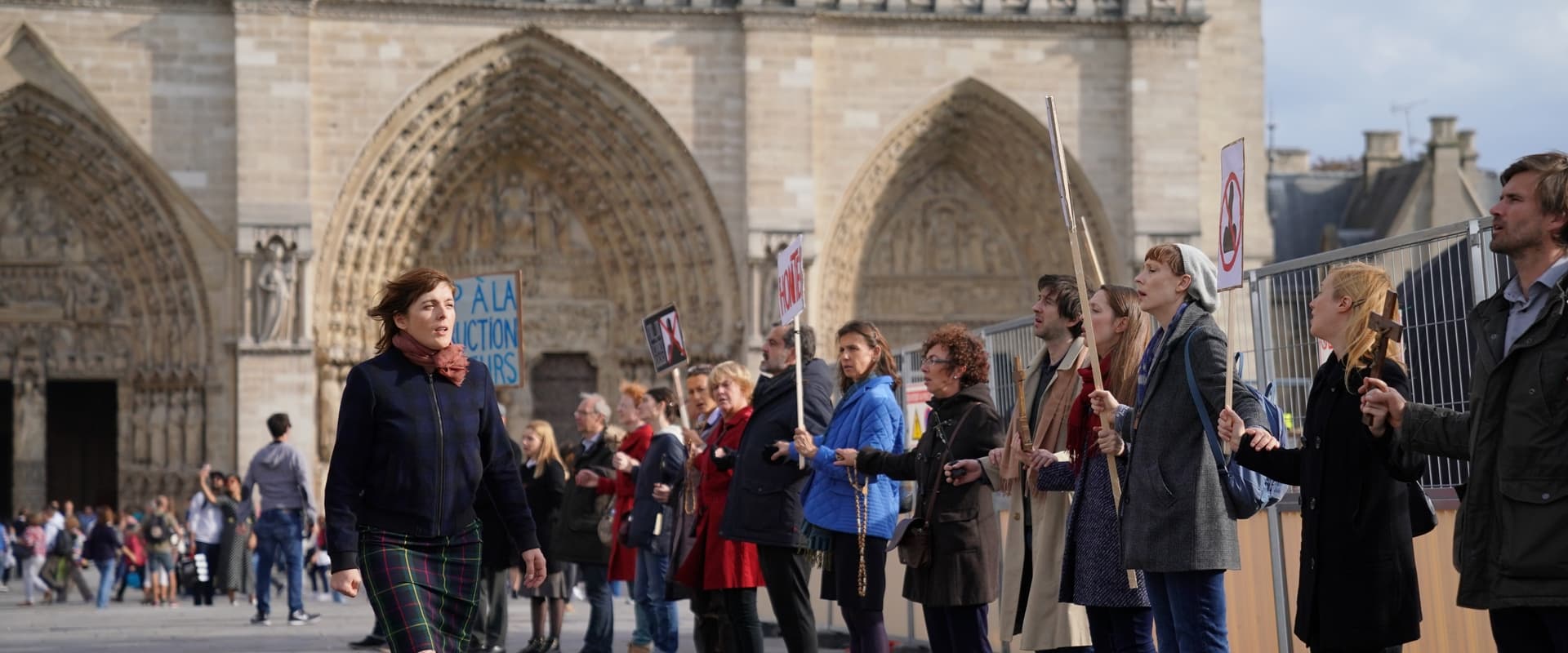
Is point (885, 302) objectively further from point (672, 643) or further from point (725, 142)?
point (672, 643)

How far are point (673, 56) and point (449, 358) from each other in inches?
695

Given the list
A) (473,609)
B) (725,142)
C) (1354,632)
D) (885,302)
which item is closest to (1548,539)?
(1354,632)

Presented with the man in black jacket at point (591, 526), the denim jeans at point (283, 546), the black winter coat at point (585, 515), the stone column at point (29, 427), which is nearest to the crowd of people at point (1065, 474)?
the man in black jacket at point (591, 526)

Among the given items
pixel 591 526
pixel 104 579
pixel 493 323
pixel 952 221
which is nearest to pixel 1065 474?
pixel 591 526

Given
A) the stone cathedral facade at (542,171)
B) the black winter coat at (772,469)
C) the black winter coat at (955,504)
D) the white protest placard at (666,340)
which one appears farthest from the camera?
the stone cathedral facade at (542,171)

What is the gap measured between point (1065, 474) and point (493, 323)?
5.58m

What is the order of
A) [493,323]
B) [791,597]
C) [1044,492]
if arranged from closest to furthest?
[1044,492] → [791,597] → [493,323]

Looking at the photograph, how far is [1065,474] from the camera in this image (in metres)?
6.13

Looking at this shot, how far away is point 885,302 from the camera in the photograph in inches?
972

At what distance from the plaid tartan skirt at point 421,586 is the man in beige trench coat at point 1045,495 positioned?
1.82m

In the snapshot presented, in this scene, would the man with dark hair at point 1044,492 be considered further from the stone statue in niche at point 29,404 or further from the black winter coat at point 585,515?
the stone statue in niche at point 29,404

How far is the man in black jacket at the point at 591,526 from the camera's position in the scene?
33.3 ft

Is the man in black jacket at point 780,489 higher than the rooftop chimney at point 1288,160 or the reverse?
the reverse

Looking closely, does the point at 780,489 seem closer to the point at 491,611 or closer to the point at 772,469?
the point at 772,469
